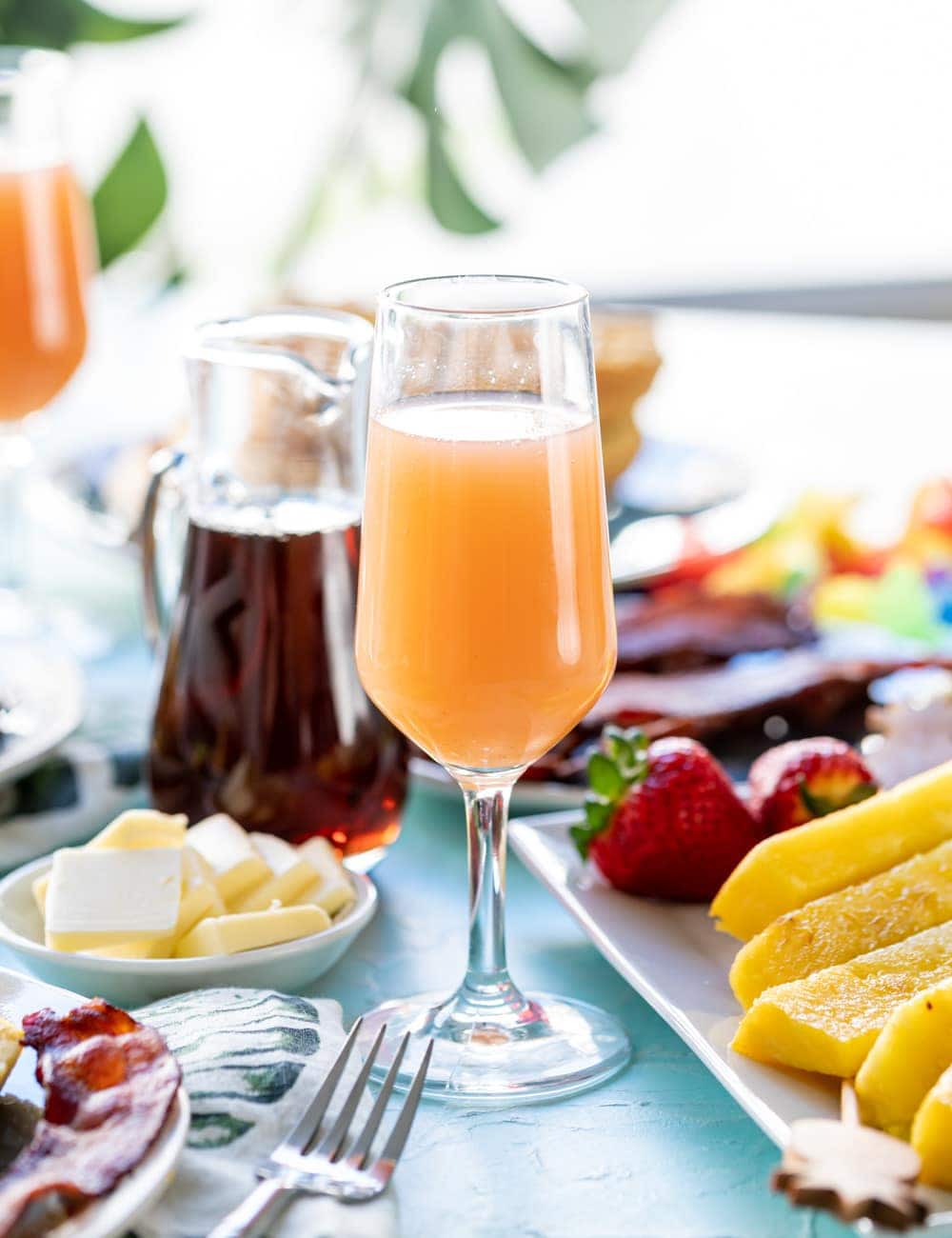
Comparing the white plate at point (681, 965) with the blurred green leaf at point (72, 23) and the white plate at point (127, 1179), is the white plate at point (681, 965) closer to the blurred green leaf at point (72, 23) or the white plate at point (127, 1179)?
the white plate at point (127, 1179)

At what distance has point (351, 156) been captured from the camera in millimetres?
2838

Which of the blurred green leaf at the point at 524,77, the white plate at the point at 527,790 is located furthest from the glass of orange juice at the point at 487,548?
the blurred green leaf at the point at 524,77

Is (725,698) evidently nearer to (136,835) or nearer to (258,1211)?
(136,835)

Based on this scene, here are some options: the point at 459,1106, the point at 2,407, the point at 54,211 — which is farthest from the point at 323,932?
the point at 54,211

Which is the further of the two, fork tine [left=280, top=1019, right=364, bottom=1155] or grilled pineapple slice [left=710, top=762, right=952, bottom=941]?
grilled pineapple slice [left=710, top=762, right=952, bottom=941]

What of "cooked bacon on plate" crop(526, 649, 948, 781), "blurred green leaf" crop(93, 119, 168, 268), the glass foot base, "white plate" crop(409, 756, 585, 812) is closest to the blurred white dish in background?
"cooked bacon on plate" crop(526, 649, 948, 781)

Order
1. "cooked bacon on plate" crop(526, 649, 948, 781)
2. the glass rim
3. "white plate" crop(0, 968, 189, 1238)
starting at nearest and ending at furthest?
"white plate" crop(0, 968, 189, 1238) < the glass rim < "cooked bacon on plate" crop(526, 649, 948, 781)

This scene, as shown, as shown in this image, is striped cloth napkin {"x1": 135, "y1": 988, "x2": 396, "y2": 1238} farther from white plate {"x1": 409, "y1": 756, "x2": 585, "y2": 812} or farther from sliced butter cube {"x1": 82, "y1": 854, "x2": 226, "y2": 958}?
white plate {"x1": 409, "y1": 756, "x2": 585, "y2": 812}

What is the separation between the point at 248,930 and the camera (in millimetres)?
1109

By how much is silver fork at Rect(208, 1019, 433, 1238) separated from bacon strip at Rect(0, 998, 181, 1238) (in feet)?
0.20

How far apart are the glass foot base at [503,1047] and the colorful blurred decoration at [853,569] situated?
82 cm

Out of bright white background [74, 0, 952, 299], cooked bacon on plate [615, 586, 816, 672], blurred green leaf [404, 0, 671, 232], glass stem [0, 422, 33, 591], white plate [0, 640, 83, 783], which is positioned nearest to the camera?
white plate [0, 640, 83, 783]

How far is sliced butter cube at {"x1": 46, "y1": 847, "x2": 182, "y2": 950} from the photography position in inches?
43.3


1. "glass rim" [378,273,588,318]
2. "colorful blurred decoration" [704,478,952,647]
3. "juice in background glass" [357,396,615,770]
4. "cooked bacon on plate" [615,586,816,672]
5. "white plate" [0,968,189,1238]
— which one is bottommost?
"colorful blurred decoration" [704,478,952,647]
